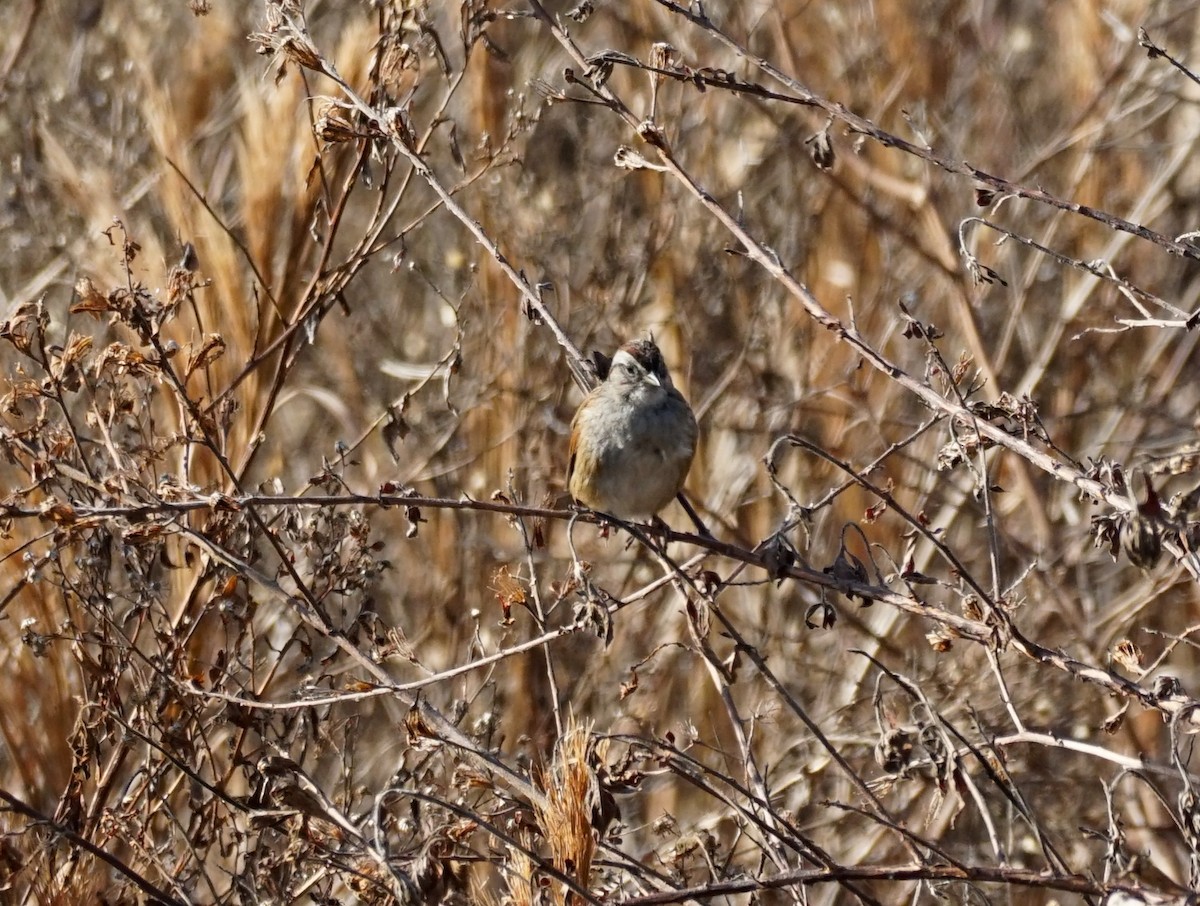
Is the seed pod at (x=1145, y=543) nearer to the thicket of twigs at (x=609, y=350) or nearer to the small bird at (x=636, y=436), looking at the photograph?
the thicket of twigs at (x=609, y=350)

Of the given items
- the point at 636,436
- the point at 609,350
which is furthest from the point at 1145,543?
the point at 609,350

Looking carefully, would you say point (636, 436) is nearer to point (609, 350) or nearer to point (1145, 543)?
point (609, 350)

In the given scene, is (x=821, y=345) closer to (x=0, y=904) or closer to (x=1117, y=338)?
(x=1117, y=338)

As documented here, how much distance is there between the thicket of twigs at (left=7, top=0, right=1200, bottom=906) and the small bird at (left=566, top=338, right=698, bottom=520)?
0.50ft

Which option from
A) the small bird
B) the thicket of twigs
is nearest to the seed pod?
the thicket of twigs

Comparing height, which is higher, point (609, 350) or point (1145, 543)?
point (609, 350)

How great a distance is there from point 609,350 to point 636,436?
4.72ft

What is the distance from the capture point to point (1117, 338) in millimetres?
5262

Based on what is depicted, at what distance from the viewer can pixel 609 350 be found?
5152mm

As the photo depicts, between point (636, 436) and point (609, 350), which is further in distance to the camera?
point (609, 350)

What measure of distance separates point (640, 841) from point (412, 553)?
1.23 m

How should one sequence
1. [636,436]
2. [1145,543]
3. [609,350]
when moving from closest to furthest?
[1145,543], [636,436], [609,350]

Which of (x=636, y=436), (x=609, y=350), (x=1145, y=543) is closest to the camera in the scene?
(x=1145, y=543)

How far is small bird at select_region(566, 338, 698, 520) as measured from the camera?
12.3 ft
